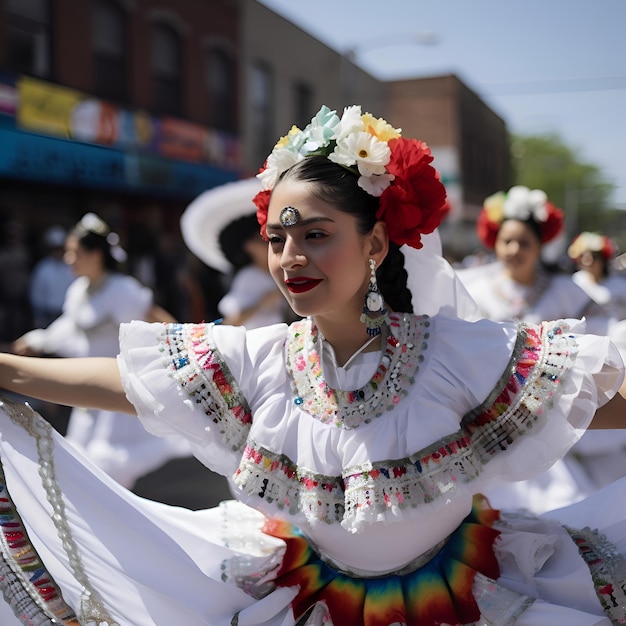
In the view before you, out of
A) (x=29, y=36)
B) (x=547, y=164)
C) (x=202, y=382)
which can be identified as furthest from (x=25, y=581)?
(x=547, y=164)

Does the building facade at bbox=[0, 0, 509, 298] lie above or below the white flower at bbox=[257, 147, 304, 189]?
above

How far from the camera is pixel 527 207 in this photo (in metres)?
5.05

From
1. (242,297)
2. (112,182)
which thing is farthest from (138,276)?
(242,297)

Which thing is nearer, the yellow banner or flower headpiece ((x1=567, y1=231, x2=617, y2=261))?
flower headpiece ((x1=567, y1=231, x2=617, y2=261))

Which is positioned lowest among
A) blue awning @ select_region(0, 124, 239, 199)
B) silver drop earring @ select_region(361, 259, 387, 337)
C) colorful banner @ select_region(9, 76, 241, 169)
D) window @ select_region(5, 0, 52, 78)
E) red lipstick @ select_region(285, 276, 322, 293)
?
silver drop earring @ select_region(361, 259, 387, 337)

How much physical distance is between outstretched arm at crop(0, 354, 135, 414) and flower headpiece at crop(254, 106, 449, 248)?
0.56m

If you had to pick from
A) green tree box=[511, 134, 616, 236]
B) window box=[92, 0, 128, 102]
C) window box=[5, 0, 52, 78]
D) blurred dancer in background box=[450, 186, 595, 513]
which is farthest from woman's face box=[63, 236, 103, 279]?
green tree box=[511, 134, 616, 236]

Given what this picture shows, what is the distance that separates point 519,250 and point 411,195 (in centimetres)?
289

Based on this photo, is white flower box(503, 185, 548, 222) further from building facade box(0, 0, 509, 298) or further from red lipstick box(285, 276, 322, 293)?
building facade box(0, 0, 509, 298)

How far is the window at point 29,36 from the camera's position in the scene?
12.0m

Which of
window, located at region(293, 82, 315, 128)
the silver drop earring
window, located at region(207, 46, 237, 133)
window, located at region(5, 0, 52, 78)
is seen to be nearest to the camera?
the silver drop earring

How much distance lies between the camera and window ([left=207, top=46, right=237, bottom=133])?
17172 mm

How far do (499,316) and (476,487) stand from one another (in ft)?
9.16

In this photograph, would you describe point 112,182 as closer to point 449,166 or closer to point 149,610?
point 149,610
